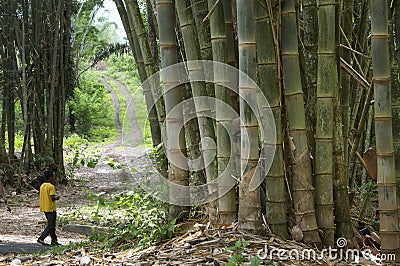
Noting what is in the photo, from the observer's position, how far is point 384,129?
108 inches

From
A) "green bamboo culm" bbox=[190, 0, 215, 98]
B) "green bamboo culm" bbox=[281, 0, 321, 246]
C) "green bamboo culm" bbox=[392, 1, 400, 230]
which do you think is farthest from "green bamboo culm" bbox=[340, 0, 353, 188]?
"green bamboo culm" bbox=[190, 0, 215, 98]

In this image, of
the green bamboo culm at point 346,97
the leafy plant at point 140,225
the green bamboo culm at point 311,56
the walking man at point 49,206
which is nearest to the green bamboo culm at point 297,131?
the green bamboo culm at point 311,56

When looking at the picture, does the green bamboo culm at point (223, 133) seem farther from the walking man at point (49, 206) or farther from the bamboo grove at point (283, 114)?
the walking man at point (49, 206)

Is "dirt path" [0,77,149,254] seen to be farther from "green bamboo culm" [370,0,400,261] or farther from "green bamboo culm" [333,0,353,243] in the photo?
"green bamboo culm" [370,0,400,261]

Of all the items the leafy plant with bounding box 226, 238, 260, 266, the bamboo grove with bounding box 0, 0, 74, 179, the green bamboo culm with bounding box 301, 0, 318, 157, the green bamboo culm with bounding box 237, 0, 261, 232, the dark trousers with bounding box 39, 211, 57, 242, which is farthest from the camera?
the bamboo grove with bounding box 0, 0, 74, 179

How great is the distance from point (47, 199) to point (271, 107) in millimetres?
3125

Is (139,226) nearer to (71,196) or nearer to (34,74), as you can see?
(71,196)

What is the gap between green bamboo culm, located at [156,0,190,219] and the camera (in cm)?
301

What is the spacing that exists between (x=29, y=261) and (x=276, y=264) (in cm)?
168

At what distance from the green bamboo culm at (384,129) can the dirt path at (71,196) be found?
4.83 feet

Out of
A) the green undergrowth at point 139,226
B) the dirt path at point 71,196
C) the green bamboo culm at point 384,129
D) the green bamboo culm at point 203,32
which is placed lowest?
the dirt path at point 71,196

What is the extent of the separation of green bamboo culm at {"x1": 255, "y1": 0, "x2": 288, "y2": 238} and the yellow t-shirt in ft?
9.81

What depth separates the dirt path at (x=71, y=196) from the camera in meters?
5.42

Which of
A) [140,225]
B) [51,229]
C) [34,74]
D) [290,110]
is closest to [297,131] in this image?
[290,110]
